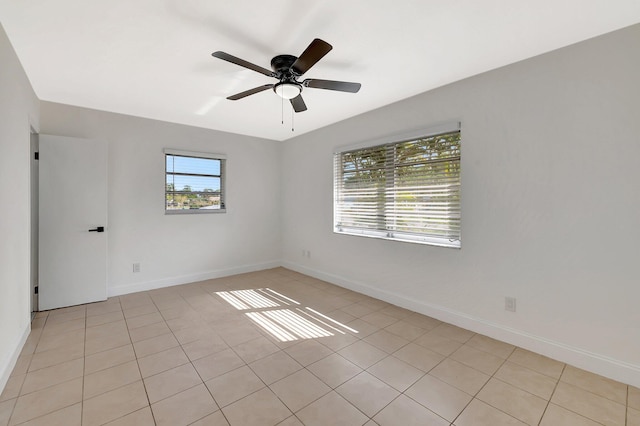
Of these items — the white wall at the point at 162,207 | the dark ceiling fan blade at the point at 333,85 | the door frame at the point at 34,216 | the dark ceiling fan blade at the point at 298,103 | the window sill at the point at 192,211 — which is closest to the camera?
the dark ceiling fan blade at the point at 333,85

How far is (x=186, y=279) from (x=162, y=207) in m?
1.19

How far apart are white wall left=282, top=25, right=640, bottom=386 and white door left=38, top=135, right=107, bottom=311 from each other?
3897mm

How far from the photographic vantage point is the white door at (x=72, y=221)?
10.7ft

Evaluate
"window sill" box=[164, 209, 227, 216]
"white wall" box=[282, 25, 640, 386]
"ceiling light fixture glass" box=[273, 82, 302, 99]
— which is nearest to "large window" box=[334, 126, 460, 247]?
"white wall" box=[282, 25, 640, 386]

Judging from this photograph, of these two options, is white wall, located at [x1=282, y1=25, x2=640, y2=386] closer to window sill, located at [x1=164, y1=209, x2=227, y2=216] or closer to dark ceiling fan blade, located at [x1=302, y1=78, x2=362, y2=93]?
dark ceiling fan blade, located at [x1=302, y1=78, x2=362, y2=93]

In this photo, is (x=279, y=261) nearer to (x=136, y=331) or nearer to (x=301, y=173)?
(x=301, y=173)

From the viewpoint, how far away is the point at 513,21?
192 centimetres

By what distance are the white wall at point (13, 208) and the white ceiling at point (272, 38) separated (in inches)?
10.8

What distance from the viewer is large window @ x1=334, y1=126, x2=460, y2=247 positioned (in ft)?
9.81

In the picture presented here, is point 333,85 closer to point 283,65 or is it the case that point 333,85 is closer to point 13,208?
point 283,65

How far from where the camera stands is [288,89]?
238 cm

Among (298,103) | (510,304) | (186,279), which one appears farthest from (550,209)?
(186,279)

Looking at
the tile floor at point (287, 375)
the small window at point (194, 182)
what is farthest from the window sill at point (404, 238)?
the small window at point (194, 182)

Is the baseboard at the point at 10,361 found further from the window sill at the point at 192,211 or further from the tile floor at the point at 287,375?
the window sill at the point at 192,211
